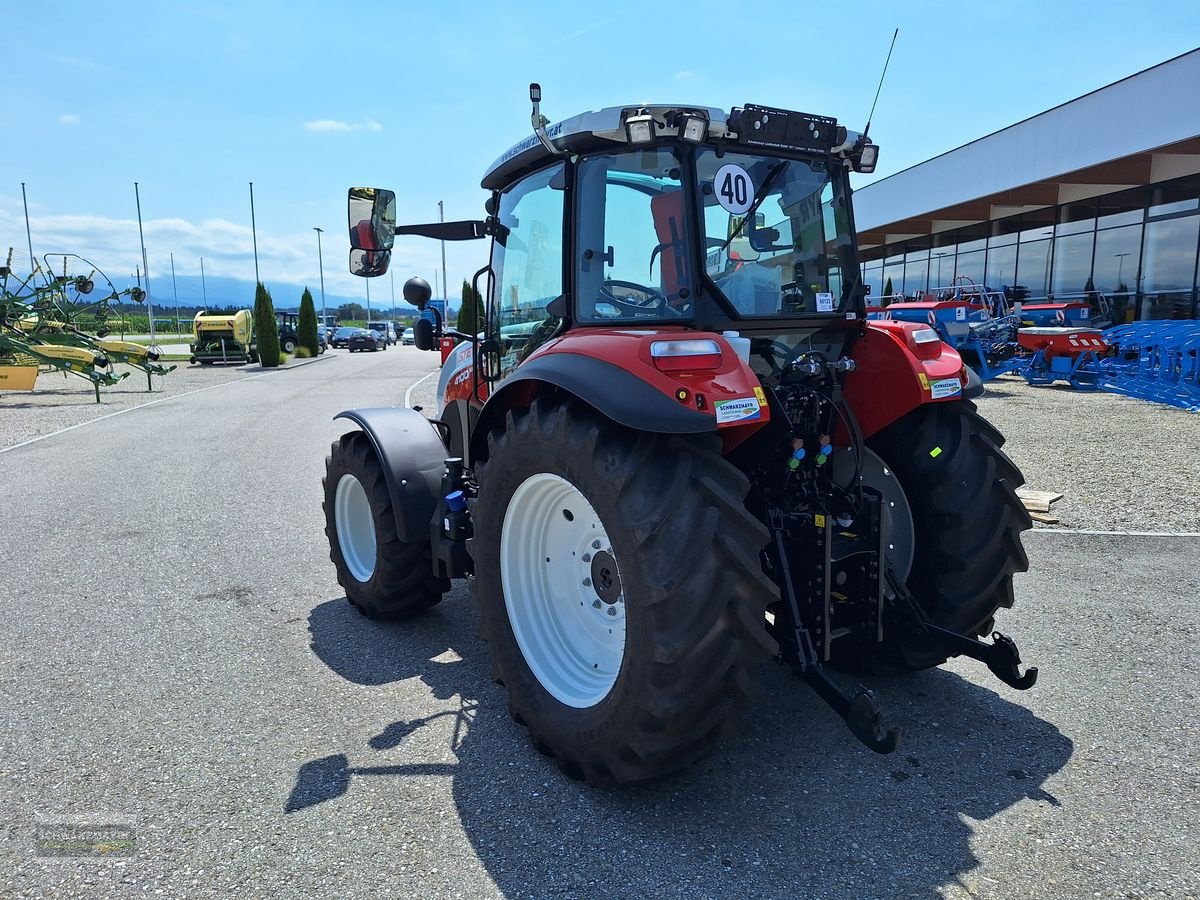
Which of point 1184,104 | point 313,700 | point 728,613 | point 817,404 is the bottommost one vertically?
point 313,700

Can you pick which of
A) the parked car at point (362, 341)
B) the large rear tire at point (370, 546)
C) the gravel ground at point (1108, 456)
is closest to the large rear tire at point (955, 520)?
the large rear tire at point (370, 546)

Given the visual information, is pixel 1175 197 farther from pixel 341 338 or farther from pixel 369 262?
pixel 341 338

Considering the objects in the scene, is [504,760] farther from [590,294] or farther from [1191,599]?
[1191,599]

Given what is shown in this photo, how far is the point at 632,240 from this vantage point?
3141 mm

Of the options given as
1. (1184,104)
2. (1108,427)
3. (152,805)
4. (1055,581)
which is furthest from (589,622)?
(1184,104)

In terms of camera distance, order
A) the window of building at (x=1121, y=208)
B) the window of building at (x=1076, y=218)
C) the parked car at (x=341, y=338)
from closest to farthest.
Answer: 1. the window of building at (x=1121, y=208)
2. the window of building at (x=1076, y=218)
3. the parked car at (x=341, y=338)

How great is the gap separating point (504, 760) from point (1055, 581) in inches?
150

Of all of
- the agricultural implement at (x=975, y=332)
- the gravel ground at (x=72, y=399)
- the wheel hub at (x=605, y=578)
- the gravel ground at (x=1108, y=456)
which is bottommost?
the gravel ground at (x=72, y=399)

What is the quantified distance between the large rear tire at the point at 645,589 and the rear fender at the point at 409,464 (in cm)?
115

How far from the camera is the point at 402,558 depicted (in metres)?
4.22

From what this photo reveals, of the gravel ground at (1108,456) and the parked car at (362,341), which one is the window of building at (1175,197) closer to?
the gravel ground at (1108,456)

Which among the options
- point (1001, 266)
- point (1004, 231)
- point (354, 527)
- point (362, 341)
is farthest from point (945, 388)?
point (362, 341)

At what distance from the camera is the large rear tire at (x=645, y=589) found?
245 cm

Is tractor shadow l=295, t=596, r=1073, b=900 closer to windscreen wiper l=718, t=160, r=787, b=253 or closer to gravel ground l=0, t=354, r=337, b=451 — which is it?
windscreen wiper l=718, t=160, r=787, b=253
